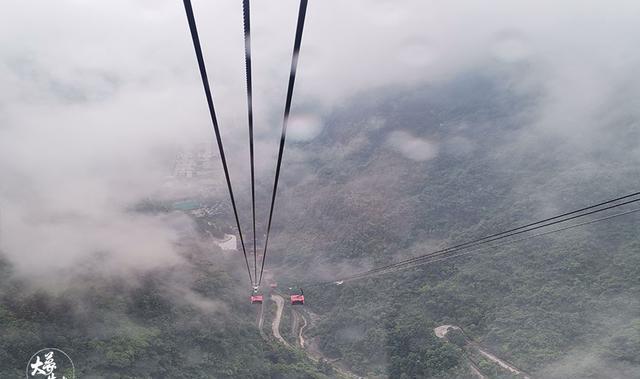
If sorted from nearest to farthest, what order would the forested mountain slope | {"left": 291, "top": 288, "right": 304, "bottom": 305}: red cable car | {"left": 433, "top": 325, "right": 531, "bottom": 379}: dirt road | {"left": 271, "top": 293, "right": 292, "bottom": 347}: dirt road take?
{"left": 433, "top": 325, "right": 531, "bottom": 379}: dirt road < the forested mountain slope < {"left": 271, "top": 293, "right": 292, "bottom": 347}: dirt road < {"left": 291, "top": 288, "right": 304, "bottom": 305}: red cable car

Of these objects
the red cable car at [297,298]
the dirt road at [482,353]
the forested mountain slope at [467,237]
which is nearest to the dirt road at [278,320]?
the red cable car at [297,298]

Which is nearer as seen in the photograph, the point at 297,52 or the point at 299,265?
the point at 297,52

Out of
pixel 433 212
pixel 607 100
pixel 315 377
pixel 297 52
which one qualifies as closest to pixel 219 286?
pixel 315 377

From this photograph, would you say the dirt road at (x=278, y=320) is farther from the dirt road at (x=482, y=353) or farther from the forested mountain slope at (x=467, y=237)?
the dirt road at (x=482, y=353)

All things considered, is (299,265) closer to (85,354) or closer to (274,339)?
(274,339)

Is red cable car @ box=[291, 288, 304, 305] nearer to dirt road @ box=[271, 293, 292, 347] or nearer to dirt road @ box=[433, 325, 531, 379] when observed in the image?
dirt road @ box=[271, 293, 292, 347]

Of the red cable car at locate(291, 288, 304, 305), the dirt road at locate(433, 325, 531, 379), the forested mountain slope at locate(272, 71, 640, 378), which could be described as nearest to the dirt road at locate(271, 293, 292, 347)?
the red cable car at locate(291, 288, 304, 305)

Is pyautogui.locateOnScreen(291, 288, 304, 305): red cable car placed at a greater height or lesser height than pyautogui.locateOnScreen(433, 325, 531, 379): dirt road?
greater

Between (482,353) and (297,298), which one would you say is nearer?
(482,353)

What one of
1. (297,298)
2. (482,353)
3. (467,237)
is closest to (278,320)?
(297,298)

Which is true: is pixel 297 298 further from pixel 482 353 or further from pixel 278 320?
pixel 482 353

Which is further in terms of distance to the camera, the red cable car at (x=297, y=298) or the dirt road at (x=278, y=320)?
the red cable car at (x=297, y=298)
